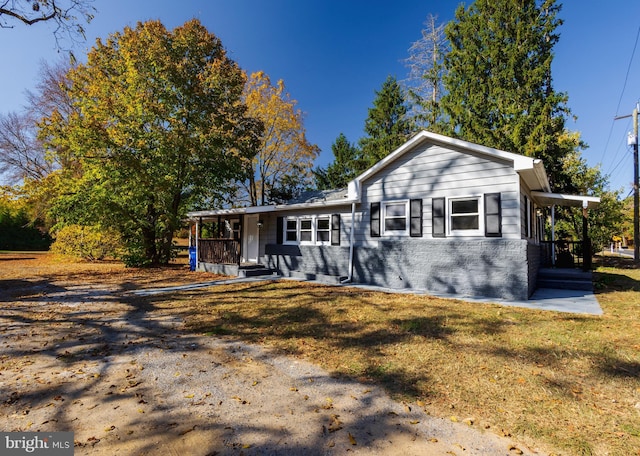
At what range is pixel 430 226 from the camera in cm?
960

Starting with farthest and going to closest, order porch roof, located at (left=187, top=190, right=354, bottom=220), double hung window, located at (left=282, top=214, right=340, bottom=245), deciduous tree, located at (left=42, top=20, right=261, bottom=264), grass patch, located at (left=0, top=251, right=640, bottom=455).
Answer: deciduous tree, located at (left=42, top=20, right=261, bottom=264)
double hung window, located at (left=282, top=214, right=340, bottom=245)
porch roof, located at (left=187, top=190, right=354, bottom=220)
grass patch, located at (left=0, top=251, right=640, bottom=455)

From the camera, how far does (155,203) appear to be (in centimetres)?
1591

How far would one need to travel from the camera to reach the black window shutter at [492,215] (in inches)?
331

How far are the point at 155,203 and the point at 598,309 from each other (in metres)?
17.8

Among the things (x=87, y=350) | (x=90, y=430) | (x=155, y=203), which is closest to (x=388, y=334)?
(x=90, y=430)

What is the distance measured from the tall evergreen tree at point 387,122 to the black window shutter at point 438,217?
15652 mm

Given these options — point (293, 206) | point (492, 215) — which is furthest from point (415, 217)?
point (293, 206)

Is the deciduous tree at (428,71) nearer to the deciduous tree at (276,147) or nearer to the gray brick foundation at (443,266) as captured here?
the deciduous tree at (276,147)

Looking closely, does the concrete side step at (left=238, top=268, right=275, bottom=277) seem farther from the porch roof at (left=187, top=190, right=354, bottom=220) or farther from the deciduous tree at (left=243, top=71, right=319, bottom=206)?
the deciduous tree at (left=243, top=71, right=319, bottom=206)

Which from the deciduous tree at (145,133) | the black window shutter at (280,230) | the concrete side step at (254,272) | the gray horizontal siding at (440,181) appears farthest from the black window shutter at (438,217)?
the deciduous tree at (145,133)

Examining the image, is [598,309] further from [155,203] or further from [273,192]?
[273,192]

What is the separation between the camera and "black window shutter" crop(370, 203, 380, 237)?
1074 centimetres

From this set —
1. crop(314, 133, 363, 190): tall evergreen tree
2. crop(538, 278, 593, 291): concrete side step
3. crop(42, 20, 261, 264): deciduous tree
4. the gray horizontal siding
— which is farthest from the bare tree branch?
crop(314, 133, 363, 190): tall evergreen tree

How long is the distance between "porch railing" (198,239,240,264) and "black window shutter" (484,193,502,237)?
957 cm
